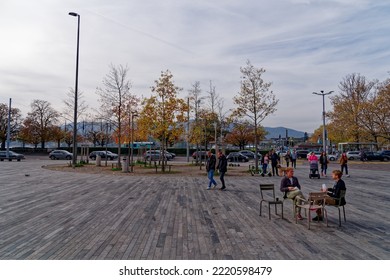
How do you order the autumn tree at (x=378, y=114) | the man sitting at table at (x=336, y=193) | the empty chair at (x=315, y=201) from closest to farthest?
the empty chair at (x=315, y=201) < the man sitting at table at (x=336, y=193) < the autumn tree at (x=378, y=114)

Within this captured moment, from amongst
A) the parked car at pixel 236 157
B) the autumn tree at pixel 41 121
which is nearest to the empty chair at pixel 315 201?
the parked car at pixel 236 157

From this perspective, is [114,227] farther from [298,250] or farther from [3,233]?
[298,250]

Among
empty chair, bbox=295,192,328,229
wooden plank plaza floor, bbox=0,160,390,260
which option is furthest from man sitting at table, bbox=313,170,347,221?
wooden plank plaza floor, bbox=0,160,390,260

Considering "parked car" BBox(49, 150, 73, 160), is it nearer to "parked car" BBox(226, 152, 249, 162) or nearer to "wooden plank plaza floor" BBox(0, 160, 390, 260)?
"parked car" BBox(226, 152, 249, 162)

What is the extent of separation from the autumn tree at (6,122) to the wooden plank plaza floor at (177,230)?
57335mm

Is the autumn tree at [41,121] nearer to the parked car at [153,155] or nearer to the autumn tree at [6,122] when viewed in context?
the autumn tree at [6,122]

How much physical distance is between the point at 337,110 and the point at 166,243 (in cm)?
4564

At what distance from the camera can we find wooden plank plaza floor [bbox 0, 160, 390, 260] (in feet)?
17.7

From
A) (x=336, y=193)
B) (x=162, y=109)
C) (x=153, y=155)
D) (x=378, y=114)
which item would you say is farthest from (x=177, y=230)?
(x=378, y=114)

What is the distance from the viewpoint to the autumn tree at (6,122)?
196 feet

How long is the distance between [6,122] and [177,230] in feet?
215

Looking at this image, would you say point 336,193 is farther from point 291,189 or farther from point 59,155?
point 59,155

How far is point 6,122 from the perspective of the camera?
2370 inches
